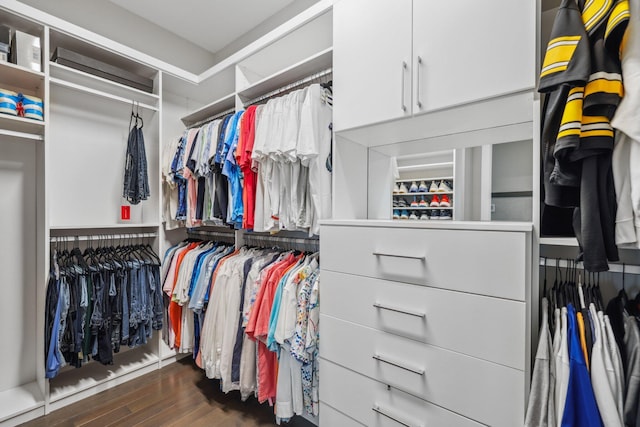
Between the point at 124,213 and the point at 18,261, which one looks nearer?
the point at 18,261

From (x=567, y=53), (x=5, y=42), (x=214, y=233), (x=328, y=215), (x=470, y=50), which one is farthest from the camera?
(x=214, y=233)

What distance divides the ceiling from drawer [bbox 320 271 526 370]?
238 cm

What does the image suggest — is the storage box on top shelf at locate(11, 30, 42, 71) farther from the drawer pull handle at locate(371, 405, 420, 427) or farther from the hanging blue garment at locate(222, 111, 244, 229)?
the drawer pull handle at locate(371, 405, 420, 427)

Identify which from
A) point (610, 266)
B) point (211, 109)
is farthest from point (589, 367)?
point (211, 109)

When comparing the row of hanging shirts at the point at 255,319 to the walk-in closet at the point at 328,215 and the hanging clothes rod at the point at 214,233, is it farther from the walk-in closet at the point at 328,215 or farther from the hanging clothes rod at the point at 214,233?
the hanging clothes rod at the point at 214,233

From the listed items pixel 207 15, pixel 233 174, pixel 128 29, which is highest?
pixel 207 15

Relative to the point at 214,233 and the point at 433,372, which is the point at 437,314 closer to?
the point at 433,372

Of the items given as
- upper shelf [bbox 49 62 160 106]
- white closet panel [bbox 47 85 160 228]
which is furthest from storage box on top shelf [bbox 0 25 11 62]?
white closet panel [bbox 47 85 160 228]

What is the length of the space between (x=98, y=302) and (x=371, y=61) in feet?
A: 7.37

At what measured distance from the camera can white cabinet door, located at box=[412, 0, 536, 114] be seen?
99cm

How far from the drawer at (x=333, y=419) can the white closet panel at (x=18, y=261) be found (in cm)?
213

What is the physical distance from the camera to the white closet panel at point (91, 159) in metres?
2.16

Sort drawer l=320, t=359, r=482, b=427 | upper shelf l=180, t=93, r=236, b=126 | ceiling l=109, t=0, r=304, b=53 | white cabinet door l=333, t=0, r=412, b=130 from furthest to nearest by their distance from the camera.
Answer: ceiling l=109, t=0, r=304, b=53 < upper shelf l=180, t=93, r=236, b=126 < white cabinet door l=333, t=0, r=412, b=130 < drawer l=320, t=359, r=482, b=427

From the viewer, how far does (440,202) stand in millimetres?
1512
